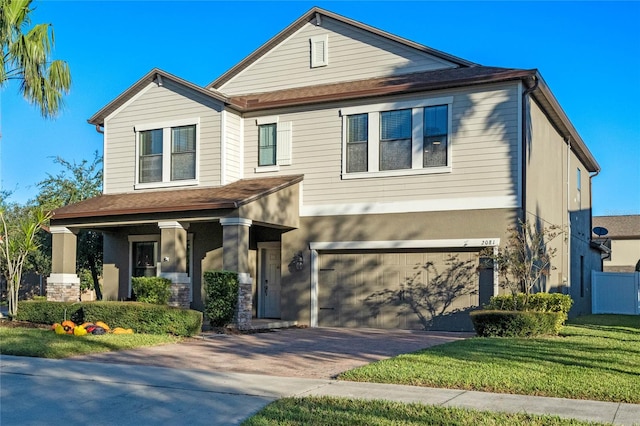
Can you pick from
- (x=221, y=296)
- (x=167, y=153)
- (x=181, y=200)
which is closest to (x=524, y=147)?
(x=221, y=296)

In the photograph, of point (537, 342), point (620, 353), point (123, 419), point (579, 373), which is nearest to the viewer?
point (123, 419)

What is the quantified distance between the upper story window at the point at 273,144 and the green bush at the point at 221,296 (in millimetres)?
4225

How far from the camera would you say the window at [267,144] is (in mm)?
20844

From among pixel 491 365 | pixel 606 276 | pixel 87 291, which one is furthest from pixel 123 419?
pixel 606 276

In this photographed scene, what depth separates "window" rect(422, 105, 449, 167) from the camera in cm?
1859

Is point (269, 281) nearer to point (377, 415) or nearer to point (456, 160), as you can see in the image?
point (456, 160)

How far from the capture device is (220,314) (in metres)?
17.6

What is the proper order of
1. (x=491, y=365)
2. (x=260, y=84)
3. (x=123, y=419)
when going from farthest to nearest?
(x=260, y=84) → (x=491, y=365) → (x=123, y=419)

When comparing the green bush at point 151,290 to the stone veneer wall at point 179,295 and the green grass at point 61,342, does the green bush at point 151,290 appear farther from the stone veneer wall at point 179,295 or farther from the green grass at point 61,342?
the green grass at point 61,342

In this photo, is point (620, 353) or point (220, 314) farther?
point (220, 314)

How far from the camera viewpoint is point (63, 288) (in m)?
20.3

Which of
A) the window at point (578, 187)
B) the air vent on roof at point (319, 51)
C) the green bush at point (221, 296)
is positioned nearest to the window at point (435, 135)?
the air vent on roof at point (319, 51)

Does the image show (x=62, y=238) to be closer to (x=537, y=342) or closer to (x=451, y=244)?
(x=451, y=244)

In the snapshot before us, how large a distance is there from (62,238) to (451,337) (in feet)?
38.1
